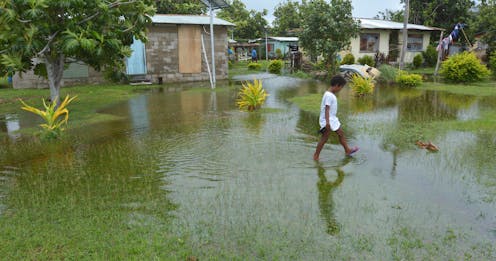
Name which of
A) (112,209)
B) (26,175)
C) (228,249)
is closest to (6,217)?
(112,209)

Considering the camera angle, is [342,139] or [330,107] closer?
[330,107]

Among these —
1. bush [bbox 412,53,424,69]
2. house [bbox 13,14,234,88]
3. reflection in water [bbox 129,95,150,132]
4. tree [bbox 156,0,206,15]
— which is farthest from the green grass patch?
tree [bbox 156,0,206,15]

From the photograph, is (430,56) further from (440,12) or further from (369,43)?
(440,12)

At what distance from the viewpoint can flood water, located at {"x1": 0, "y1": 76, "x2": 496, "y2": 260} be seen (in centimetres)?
396

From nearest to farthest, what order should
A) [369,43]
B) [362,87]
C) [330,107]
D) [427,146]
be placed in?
1. [330,107]
2. [427,146]
3. [362,87]
4. [369,43]

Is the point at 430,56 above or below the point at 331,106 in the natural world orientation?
above

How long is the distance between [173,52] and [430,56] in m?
18.0

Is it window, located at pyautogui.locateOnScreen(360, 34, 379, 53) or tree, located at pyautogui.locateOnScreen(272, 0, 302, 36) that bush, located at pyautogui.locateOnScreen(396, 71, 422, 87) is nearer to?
window, located at pyautogui.locateOnScreen(360, 34, 379, 53)

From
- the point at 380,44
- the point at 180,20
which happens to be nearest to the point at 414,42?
the point at 380,44

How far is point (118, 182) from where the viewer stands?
5.70m

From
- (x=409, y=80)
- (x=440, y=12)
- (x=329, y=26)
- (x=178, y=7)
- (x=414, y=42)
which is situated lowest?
(x=409, y=80)

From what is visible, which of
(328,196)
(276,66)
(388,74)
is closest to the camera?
(328,196)

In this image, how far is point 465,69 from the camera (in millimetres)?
17609

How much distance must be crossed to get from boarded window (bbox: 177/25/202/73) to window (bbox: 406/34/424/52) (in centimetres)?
1620
